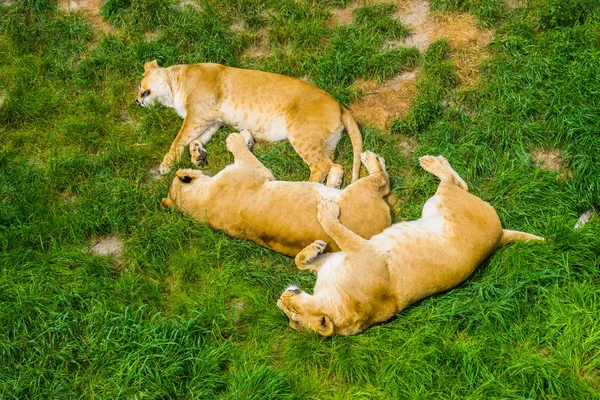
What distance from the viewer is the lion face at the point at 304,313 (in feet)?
13.9

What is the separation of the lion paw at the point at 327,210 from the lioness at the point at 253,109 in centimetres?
76

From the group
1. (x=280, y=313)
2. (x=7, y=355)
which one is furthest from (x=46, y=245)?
(x=280, y=313)

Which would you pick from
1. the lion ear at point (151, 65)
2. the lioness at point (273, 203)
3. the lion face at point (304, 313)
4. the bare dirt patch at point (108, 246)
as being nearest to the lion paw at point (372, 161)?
the lioness at point (273, 203)

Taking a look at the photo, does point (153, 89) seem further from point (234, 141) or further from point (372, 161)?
point (372, 161)

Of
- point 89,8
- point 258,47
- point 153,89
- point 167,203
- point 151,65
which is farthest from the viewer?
point 89,8

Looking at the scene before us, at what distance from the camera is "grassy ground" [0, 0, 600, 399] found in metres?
4.18

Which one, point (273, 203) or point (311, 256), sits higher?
point (273, 203)

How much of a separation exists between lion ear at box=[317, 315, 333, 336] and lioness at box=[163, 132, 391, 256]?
1.97 ft

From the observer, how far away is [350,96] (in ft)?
20.5

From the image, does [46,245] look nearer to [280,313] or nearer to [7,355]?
[7,355]

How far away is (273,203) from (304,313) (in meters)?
1.02

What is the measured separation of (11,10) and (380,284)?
6.15 m

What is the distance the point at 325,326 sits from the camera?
4.25m

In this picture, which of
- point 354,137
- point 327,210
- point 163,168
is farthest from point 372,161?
point 163,168
